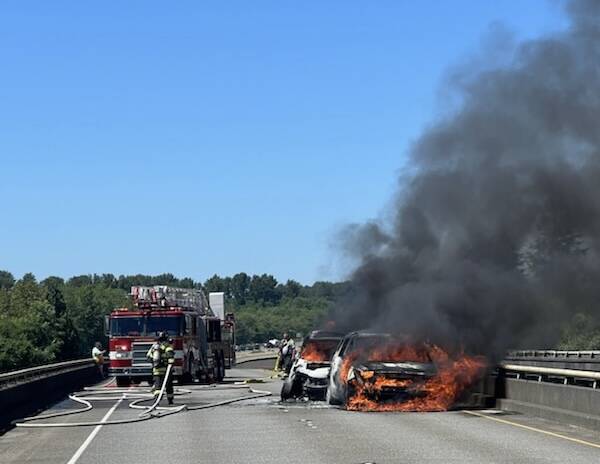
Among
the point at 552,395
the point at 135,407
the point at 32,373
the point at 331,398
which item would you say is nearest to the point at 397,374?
the point at 331,398

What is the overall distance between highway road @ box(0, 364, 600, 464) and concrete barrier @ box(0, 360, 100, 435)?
116 cm

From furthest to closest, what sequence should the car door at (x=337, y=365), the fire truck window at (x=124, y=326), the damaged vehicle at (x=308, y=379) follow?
the fire truck window at (x=124, y=326)
the damaged vehicle at (x=308, y=379)
the car door at (x=337, y=365)

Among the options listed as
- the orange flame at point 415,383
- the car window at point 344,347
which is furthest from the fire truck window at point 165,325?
the orange flame at point 415,383

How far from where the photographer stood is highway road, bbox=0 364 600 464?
13883 mm

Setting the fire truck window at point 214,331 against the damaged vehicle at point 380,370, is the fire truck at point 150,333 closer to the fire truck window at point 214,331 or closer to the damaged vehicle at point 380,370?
the fire truck window at point 214,331

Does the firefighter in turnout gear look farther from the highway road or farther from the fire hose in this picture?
the highway road

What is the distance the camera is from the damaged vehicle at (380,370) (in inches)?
819

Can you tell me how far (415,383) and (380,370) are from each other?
733 mm

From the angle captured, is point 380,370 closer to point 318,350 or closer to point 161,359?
point 318,350

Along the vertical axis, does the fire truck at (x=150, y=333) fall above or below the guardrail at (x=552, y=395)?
above

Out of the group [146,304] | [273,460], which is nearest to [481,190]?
[146,304]

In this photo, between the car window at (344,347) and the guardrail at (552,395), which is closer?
the guardrail at (552,395)

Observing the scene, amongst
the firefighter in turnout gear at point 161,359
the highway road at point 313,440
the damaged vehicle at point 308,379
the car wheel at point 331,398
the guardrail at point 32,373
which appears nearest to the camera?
the highway road at point 313,440

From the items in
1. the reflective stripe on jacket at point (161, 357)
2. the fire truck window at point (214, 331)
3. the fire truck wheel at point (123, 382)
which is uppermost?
the fire truck window at point (214, 331)
